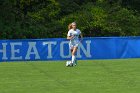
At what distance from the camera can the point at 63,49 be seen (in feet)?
92.9

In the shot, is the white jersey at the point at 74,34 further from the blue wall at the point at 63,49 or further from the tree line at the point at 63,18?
the tree line at the point at 63,18

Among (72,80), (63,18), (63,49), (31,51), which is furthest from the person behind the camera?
(63,18)

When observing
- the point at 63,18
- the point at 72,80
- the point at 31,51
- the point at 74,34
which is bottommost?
the point at 31,51

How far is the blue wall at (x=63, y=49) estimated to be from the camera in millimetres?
27797

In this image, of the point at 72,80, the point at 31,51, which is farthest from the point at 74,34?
the point at 72,80

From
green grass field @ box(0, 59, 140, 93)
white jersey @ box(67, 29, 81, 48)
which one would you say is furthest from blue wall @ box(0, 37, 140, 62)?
green grass field @ box(0, 59, 140, 93)

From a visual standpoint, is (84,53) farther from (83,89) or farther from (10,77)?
(83,89)

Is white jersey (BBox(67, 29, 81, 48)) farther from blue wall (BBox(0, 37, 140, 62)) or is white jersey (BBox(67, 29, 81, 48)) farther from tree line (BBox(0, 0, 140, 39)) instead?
tree line (BBox(0, 0, 140, 39))

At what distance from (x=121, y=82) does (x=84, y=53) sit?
498 inches

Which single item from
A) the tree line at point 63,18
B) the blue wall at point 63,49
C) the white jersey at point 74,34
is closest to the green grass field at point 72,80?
the white jersey at point 74,34

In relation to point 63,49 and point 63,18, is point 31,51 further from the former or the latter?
point 63,18

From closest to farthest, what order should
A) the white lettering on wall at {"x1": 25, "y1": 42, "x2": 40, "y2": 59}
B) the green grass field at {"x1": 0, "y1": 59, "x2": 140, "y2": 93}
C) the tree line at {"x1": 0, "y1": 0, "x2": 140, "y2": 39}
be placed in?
the green grass field at {"x1": 0, "y1": 59, "x2": 140, "y2": 93}
the white lettering on wall at {"x1": 25, "y1": 42, "x2": 40, "y2": 59}
the tree line at {"x1": 0, "y1": 0, "x2": 140, "y2": 39}

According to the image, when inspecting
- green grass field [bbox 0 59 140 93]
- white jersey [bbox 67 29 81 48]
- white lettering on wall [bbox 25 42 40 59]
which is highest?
white jersey [bbox 67 29 81 48]

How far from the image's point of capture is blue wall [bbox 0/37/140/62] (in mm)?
27797
